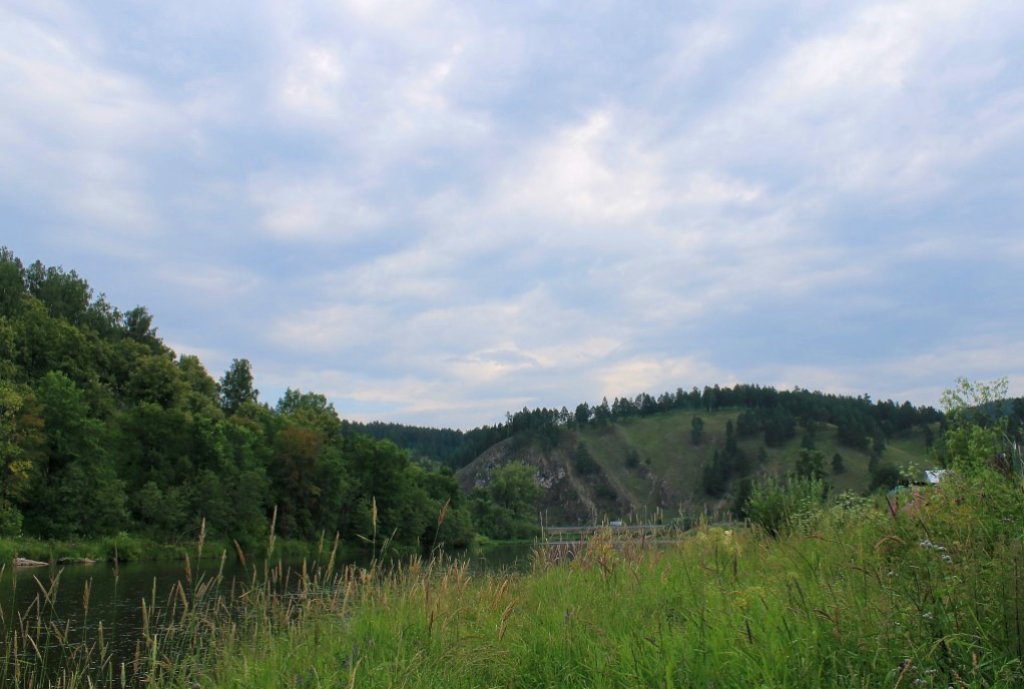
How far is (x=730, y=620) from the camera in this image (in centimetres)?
596

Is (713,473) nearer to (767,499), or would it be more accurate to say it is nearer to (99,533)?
(99,533)

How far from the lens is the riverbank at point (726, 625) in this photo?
478 cm

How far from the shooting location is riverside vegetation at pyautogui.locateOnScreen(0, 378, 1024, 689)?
4809mm

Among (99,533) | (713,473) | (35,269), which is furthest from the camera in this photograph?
(713,473)

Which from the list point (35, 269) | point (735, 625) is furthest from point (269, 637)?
point (35, 269)

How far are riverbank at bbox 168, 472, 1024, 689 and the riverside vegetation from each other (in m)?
0.02

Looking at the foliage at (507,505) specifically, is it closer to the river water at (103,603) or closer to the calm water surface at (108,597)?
the calm water surface at (108,597)

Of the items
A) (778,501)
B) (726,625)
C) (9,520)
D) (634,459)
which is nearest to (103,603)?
(778,501)

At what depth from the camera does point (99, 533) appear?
4991 centimetres

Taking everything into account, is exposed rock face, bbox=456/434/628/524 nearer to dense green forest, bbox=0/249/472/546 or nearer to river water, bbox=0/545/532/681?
dense green forest, bbox=0/249/472/546

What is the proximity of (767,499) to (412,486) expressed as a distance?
7068cm

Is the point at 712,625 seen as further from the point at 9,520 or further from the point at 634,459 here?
the point at 634,459

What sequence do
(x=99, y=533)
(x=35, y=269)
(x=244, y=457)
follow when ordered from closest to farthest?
1. (x=99, y=533)
2. (x=244, y=457)
3. (x=35, y=269)

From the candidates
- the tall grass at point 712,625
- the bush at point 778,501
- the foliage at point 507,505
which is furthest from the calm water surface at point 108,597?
the foliage at point 507,505
